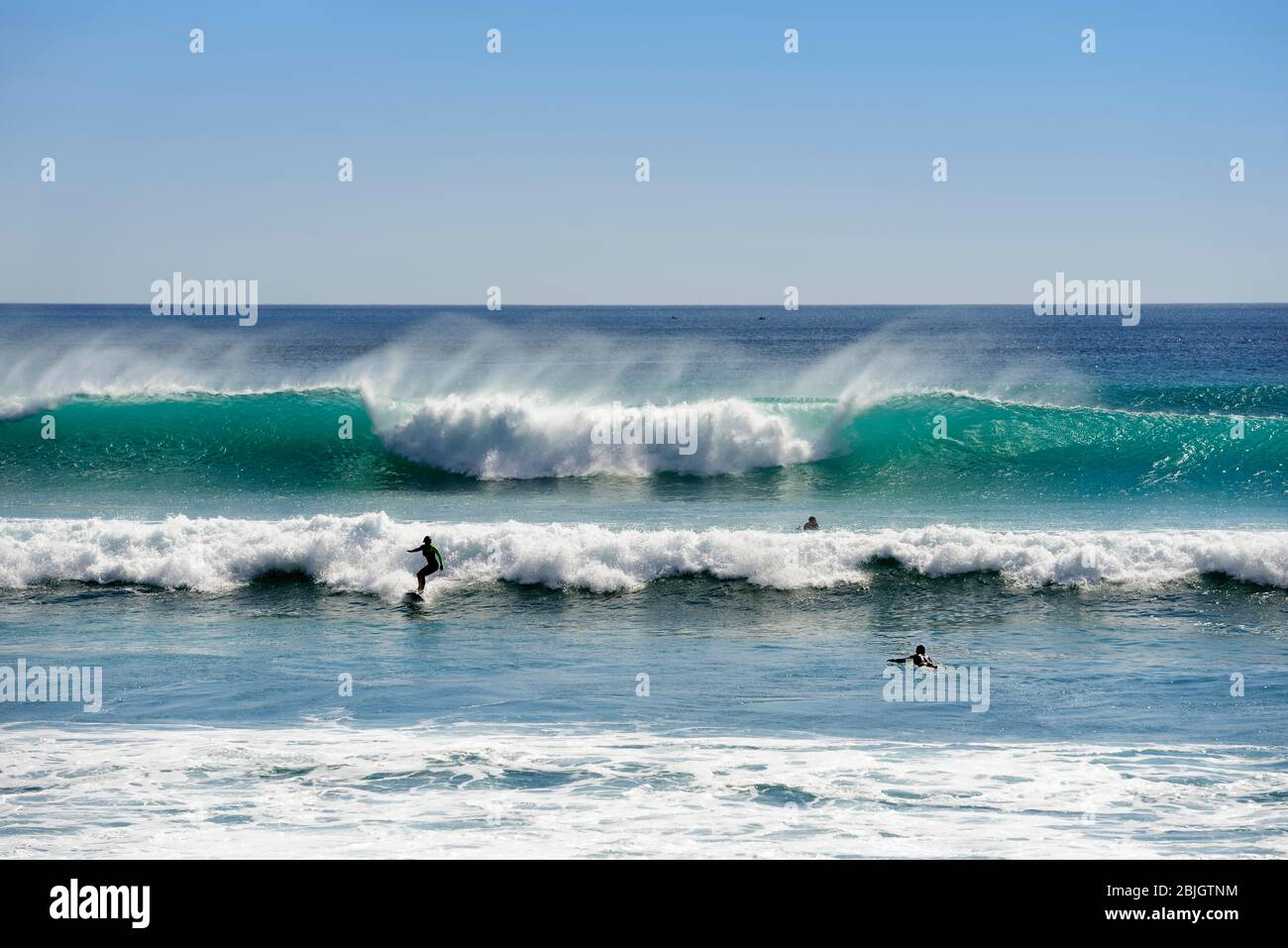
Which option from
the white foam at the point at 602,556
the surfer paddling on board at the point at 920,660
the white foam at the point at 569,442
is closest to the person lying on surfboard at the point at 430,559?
the white foam at the point at 602,556

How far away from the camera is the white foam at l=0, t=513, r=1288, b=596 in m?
16.4

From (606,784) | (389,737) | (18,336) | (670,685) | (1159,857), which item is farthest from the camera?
(18,336)

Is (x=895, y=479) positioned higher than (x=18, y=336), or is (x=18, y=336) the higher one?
(x=18, y=336)

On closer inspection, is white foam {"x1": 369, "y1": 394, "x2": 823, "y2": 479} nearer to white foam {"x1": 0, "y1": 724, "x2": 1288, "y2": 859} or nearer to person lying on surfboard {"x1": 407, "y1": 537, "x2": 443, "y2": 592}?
person lying on surfboard {"x1": 407, "y1": 537, "x2": 443, "y2": 592}

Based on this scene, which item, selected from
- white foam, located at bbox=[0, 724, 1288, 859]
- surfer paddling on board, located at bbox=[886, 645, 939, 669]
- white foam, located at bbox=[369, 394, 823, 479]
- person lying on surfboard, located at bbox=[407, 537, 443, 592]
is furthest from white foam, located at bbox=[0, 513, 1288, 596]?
white foam, located at bbox=[369, 394, 823, 479]

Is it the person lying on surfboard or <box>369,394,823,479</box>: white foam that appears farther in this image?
<box>369,394,823,479</box>: white foam

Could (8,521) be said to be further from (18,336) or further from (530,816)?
(18,336)

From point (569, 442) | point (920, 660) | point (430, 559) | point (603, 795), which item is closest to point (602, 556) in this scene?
point (430, 559)

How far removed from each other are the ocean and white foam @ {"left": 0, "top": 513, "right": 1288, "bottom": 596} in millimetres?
57

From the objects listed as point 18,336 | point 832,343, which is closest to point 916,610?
point 832,343

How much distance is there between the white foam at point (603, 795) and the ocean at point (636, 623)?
4 cm

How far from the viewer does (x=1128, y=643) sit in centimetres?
1341

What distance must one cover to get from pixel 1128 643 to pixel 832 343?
266 ft

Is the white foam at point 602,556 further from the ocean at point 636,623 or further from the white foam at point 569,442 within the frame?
the white foam at point 569,442
